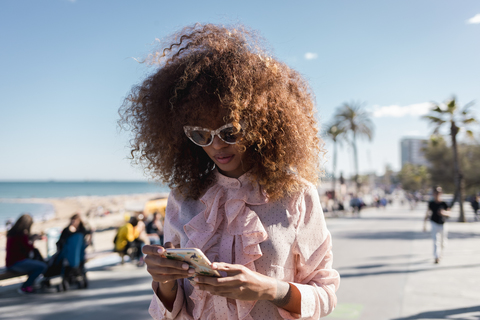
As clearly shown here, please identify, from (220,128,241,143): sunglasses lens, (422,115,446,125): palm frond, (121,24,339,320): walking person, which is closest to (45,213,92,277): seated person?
(121,24,339,320): walking person

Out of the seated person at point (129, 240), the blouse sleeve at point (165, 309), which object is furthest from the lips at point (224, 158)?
the seated person at point (129, 240)

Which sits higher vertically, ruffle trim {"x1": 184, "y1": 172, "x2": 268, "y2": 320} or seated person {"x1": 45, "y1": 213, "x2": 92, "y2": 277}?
ruffle trim {"x1": 184, "y1": 172, "x2": 268, "y2": 320}

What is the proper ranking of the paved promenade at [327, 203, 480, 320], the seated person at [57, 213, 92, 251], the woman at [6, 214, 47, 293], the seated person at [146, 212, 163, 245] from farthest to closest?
1. the seated person at [146, 212, 163, 245]
2. the seated person at [57, 213, 92, 251]
3. the woman at [6, 214, 47, 293]
4. the paved promenade at [327, 203, 480, 320]

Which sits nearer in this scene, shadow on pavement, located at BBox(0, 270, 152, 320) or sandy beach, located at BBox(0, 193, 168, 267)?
shadow on pavement, located at BBox(0, 270, 152, 320)

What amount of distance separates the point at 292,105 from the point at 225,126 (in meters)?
0.36

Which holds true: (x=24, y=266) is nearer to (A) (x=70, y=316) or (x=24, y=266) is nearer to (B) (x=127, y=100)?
(A) (x=70, y=316)

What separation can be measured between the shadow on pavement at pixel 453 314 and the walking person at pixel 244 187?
374cm

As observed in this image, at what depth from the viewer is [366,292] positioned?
5.21 meters

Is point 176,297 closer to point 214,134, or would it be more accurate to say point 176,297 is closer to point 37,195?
point 214,134

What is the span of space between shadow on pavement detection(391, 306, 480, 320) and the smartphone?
4129mm

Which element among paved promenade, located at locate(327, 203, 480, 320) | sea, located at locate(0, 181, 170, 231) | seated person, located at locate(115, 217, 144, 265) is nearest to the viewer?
paved promenade, located at locate(327, 203, 480, 320)

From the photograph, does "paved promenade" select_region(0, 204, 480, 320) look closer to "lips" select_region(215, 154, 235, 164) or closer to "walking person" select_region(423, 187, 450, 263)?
"walking person" select_region(423, 187, 450, 263)

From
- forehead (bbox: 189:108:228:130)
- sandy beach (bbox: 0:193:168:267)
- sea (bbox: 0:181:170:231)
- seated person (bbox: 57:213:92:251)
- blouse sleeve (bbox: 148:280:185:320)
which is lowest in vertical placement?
sea (bbox: 0:181:170:231)

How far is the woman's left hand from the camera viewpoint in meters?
1.11
